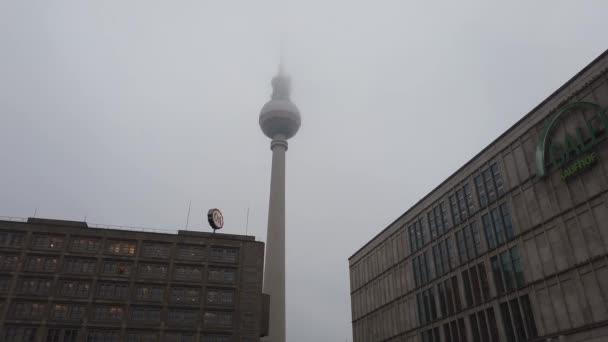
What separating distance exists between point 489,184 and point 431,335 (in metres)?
24.2

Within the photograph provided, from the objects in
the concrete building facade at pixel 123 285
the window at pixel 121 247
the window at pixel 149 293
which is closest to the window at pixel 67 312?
the concrete building facade at pixel 123 285

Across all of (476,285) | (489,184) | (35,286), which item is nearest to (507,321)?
(476,285)

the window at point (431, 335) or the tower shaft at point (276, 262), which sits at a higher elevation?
the tower shaft at point (276, 262)

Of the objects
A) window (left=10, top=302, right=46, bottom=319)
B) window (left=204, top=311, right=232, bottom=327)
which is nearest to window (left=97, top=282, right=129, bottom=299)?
window (left=10, top=302, right=46, bottom=319)

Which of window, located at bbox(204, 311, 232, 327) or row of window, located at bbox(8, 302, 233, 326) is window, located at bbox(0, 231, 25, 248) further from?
window, located at bbox(204, 311, 232, 327)

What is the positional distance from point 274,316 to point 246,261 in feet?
140

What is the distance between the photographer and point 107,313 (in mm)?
76625

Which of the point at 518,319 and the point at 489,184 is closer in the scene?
the point at 518,319

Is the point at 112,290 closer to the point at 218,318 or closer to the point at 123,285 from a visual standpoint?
the point at 123,285

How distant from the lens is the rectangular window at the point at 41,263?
256ft

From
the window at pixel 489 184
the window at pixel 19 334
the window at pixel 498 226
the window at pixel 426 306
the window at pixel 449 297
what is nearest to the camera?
the window at pixel 498 226

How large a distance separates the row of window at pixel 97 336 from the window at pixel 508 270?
140ft

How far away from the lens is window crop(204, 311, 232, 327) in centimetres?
8000

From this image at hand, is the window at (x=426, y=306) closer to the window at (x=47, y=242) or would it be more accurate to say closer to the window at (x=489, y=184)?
the window at (x=489, y=184)
